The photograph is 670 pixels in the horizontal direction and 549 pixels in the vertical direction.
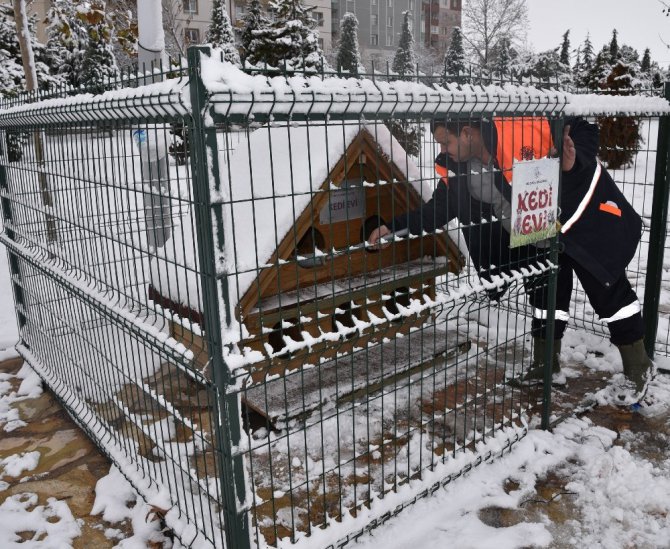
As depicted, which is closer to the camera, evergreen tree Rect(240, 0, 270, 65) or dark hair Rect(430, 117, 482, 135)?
dark hair Rect(430, 117, 482, 135)

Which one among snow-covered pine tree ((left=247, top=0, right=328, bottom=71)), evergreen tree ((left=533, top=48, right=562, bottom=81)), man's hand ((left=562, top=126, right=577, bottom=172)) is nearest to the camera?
evergreen tree ((left=533, top=48, right=562, bottom=81))

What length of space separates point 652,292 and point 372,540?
314 cm

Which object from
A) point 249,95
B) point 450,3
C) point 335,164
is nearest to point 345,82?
point 249,95

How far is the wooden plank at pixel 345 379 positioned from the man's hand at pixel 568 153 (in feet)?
4.52

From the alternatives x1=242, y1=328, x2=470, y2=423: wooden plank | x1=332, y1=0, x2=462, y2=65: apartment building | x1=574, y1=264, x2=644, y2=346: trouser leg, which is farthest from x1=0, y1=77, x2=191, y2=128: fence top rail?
x1=332, y1=0, x2=462, y2=65: apartment building

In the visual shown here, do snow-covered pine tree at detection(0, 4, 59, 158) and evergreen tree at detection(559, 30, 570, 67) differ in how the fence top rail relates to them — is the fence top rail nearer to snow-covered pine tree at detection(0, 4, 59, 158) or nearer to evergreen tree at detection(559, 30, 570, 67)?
snow-covered pine tree at detection(0, 4, 59, 158)

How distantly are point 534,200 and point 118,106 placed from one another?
2.25m

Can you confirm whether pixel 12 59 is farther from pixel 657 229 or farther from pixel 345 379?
pixel 657 229

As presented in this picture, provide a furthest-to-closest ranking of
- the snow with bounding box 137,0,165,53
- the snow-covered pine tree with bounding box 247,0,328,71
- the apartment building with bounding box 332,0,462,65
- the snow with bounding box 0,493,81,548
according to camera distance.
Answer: the apartment building with bounding box 332,0,462,65 < the snow-covered pine tree with bounding box 247,0,328,71 < the snow with bounding box 137,0,165,53 < the snow with bounding box 0,493,81,548

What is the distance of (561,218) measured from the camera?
4.00m

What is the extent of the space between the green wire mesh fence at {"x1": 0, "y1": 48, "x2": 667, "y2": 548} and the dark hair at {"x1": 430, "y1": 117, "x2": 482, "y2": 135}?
0.03 m

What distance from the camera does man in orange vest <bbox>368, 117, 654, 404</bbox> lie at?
3.24 metres

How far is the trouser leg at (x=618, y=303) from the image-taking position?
4.04 metres

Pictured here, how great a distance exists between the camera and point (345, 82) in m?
2.34
